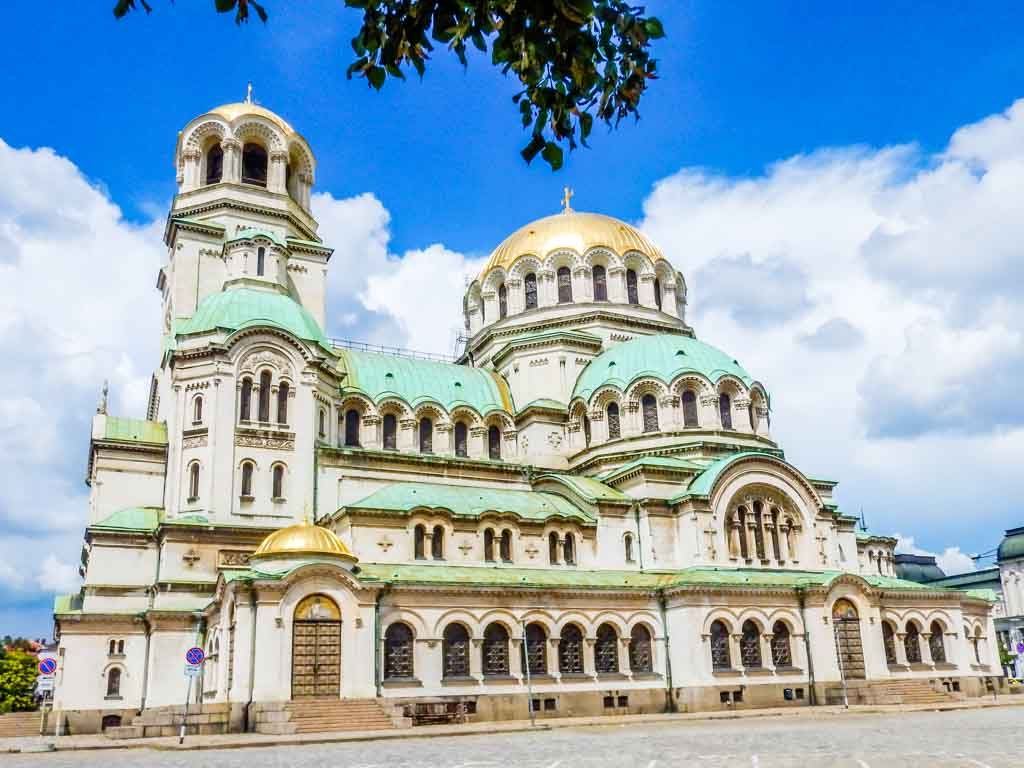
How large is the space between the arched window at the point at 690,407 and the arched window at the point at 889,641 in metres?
12.9

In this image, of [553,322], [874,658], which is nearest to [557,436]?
[553,322]

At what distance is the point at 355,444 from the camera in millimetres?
47594

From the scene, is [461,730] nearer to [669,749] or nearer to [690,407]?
[669,749]

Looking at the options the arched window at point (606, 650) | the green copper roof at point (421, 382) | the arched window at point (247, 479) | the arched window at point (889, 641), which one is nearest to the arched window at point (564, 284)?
the green copper roof at point (421, 382)

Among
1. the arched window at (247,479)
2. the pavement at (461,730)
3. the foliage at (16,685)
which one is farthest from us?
the foliage at (16,685)

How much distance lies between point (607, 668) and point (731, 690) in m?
5.06

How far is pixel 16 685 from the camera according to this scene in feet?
228

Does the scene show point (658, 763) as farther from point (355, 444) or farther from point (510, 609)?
point (355, 444)

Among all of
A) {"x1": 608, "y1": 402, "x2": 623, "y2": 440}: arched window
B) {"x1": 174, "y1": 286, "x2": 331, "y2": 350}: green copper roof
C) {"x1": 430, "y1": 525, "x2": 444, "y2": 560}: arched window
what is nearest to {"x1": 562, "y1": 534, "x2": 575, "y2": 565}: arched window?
{"x1": 430, "y1": 525, "x2": 444, "y2": 560}: arched window

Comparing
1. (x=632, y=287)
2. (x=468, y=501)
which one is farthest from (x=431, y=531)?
(x=632, y=287)

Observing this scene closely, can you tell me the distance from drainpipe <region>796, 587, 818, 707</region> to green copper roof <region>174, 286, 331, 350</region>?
23.9 m

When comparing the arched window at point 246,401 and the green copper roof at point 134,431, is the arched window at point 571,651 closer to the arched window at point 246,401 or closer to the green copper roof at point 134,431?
the arched window at point 246,401

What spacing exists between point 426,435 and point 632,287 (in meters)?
16.4

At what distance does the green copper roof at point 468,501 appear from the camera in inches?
1617
